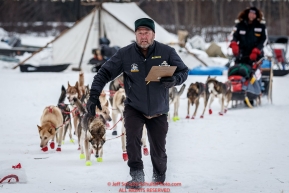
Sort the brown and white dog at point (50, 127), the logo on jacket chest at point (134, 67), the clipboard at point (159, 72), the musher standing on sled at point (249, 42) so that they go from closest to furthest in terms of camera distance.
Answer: the clipboard at point (159, 72)
the logo on jacket chest at point (134, 67)
the brown and white dog at point (50, 127)
the musher standing on sled at point (249, 42)

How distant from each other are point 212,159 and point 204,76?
10116 millimetres

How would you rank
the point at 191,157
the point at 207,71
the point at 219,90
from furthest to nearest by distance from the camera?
the point at 207,71, the point at 219,90, the point at 191,157

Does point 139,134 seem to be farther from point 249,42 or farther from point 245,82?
point 249,42

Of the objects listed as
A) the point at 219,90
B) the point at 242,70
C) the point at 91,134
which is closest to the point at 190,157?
the point at 91,134

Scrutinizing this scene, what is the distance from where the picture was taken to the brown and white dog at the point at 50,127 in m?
7.27

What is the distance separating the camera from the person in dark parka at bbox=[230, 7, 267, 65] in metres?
11.2

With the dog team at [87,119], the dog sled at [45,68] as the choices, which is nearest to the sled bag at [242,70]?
the dog team at [87,119]

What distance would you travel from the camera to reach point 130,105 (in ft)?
16.7

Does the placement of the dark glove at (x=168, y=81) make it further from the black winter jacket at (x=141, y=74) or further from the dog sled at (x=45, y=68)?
the dog sled at (x=45, y=68)

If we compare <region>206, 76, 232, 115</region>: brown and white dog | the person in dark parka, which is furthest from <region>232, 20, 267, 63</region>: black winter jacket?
<region>206, 76, 232, 115</region>: brown and white dog

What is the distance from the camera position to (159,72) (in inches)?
189

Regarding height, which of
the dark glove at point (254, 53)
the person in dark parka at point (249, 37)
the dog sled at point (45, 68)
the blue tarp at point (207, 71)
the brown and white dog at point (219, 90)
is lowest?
the blue tarp at point (207, 71)

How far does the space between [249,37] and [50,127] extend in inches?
209

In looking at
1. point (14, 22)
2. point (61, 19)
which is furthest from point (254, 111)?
point (61, 19)
